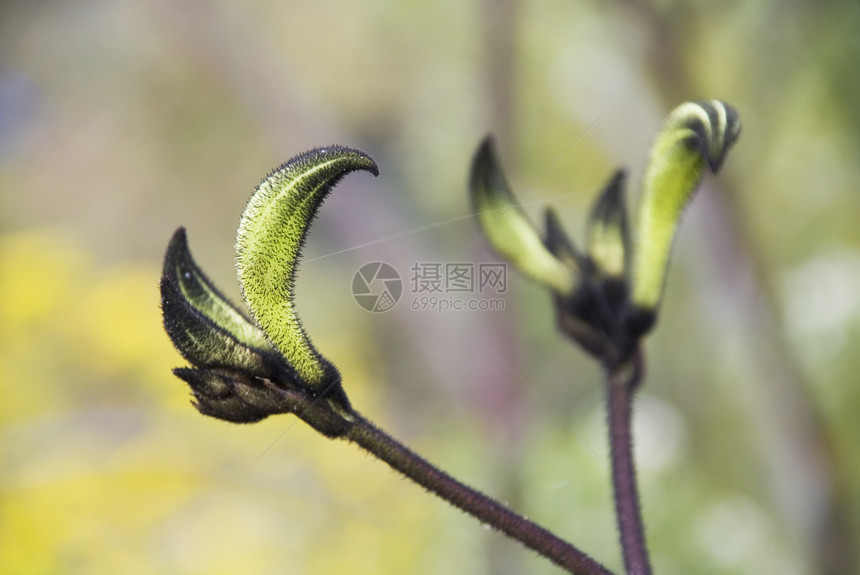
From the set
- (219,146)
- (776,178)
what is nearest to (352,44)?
(219,146)

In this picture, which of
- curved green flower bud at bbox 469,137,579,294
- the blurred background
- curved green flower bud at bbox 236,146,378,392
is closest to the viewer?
curved green flower bud at bbox 236,146,378,392

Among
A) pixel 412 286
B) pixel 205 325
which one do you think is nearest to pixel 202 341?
pixel 205 325

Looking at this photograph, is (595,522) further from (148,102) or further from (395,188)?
(148,102)

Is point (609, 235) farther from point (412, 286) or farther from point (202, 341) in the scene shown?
point (412, 286)

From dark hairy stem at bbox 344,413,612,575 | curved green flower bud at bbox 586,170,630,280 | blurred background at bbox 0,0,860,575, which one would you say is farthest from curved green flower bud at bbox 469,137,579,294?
blurred background at bbox 0,0,860,575

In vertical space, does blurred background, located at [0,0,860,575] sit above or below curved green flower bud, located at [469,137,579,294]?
below

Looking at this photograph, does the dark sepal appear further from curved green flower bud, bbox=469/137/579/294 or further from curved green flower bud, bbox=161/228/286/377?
curved green flower bud, bbox=469/137/579/294

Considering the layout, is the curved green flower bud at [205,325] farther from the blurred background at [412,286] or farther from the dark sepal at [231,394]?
the blurred background at [412,286]

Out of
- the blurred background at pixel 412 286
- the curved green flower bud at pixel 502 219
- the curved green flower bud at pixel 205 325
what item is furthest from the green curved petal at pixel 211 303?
the blurred background at pixel 412 286
